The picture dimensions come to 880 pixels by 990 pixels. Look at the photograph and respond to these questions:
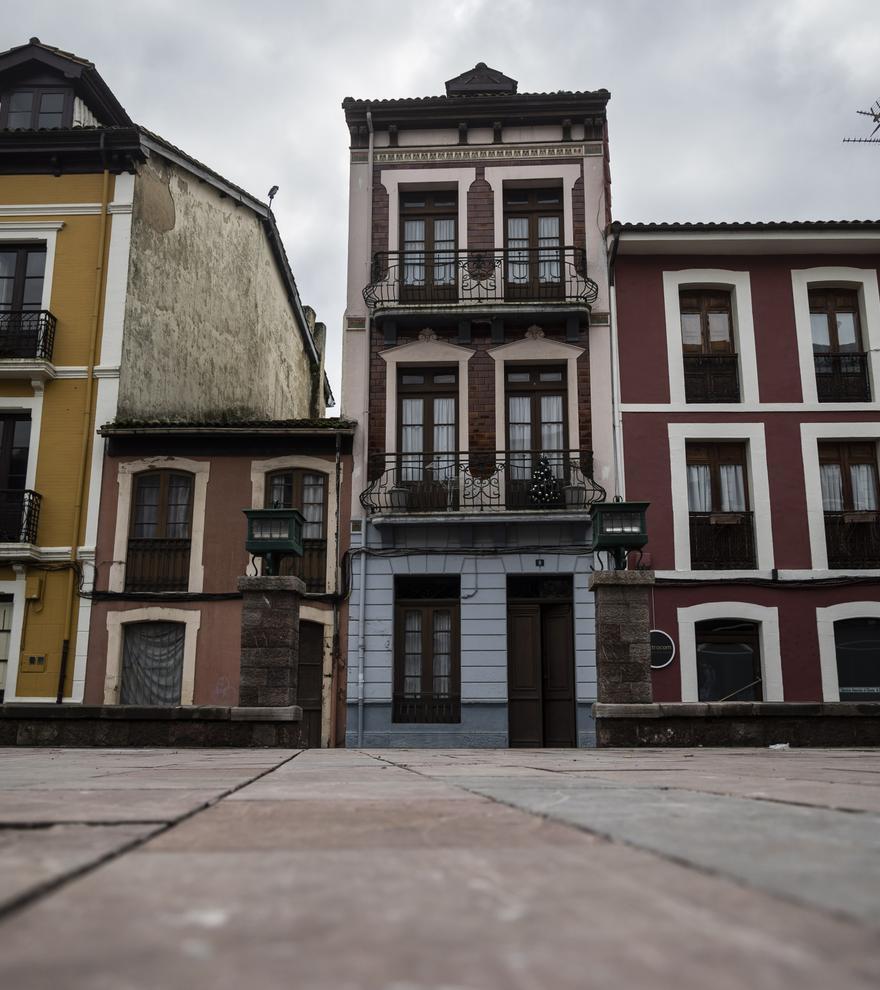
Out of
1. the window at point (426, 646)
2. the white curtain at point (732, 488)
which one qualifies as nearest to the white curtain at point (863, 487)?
the white curtain at point (732, 488)

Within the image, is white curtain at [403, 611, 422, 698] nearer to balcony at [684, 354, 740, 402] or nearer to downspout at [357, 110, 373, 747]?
downspout at [357, 110, 373, 747]

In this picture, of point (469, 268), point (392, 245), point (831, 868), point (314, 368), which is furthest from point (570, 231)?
point (831, 868)

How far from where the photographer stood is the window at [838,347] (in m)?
17.6

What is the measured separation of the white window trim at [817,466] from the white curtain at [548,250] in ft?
18.0

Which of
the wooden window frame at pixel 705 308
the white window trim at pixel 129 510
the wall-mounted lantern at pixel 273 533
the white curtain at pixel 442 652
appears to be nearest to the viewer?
the wall-mounted lantern at pixel 273 533

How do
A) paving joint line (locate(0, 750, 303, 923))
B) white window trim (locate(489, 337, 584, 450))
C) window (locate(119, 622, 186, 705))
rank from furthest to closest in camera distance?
white window trim (locate(489, 337, 584, 450)) < window (locate(119, 622, 186, 705)) < paving joint line (locate(0, 750, 303, 923))

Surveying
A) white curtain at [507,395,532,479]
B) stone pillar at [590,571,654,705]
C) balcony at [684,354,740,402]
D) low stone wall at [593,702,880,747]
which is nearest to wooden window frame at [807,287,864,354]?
balcony at [684,354,740,402]

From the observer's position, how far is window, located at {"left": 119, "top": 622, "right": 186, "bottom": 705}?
54.0 feet

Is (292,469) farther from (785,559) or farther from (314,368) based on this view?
(314,368)

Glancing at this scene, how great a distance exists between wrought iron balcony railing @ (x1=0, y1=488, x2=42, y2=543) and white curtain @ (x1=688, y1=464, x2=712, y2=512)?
11790mm

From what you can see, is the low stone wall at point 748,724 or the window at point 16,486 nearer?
the low stone wall at point 748,724

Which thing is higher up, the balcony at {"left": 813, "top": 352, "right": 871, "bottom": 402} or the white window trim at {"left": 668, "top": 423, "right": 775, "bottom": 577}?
the balcony at {"left": 813, "top": 352, "right": 871, "bottom": 402}

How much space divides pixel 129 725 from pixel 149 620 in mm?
6764

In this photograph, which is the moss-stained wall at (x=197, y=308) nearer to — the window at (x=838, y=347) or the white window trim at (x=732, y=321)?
the white window trim at (x=732, y=321)
